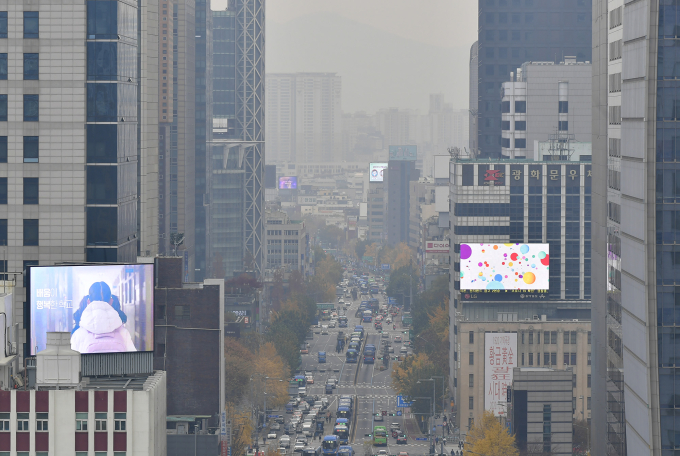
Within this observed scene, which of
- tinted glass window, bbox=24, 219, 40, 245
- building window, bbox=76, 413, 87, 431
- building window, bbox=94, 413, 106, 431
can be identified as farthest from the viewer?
tinted glass window, bbox=24, 219, 40, 245

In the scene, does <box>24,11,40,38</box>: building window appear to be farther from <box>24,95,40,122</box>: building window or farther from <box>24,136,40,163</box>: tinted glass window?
<box>24,136,40,163</box>: tinted glass window

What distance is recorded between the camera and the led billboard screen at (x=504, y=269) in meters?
165

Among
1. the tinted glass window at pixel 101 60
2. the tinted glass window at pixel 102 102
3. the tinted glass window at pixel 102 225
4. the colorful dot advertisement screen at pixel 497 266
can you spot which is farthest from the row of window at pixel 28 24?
the colorful dot advertisement screen at pixel 497 266

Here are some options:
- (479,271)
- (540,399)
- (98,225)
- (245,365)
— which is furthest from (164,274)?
(479,271)

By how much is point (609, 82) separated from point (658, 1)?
19550 mm

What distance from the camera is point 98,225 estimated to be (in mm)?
80438

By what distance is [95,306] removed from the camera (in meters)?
73.4

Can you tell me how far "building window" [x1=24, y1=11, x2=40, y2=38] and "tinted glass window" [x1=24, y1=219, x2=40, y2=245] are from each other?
42.5ft

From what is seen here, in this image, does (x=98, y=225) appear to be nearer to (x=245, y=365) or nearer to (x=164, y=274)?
(x=164, y=274)

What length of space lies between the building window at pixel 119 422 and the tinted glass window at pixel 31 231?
73.7ft

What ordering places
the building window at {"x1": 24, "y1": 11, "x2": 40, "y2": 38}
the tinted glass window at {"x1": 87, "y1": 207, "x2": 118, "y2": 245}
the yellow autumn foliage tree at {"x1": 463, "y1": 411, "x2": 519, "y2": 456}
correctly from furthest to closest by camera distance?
the yellow autumn foliage tree at {"x1": 463, "y1": 411, "x2": 519, "y2": 456} < the tinted glass window at {"x1": 87, "y1": 207, "x2": 118, "y2": 245} < the building window at {"x1": 24, "y1": 11, "x2": 40, "y2": 38}

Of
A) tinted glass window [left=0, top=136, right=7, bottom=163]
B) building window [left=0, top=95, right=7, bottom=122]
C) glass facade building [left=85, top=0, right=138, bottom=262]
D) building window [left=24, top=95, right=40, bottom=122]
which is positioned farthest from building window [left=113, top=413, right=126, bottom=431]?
building window [left=0, top=95, right=7, bottom=122]

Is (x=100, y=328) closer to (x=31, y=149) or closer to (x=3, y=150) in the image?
(x=31, y=149)

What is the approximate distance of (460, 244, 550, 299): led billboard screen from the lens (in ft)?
540
